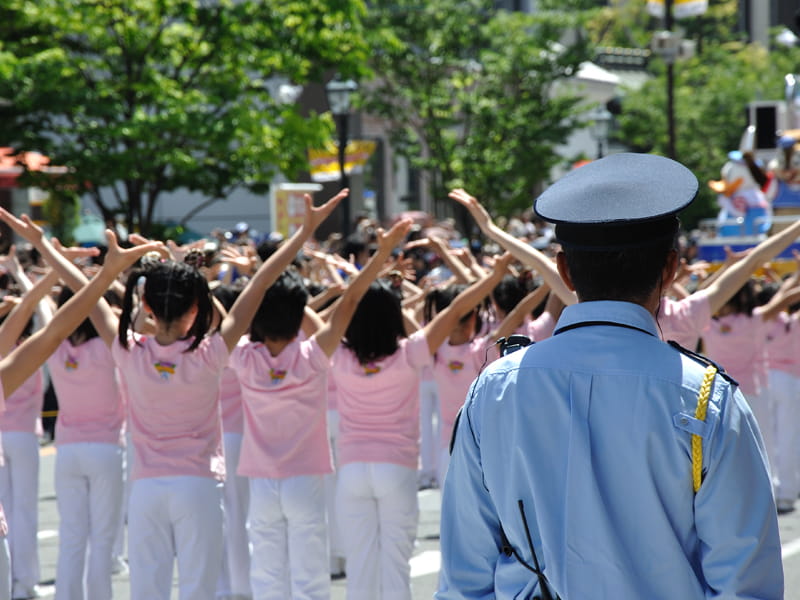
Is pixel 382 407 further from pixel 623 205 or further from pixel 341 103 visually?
pixel 341 103

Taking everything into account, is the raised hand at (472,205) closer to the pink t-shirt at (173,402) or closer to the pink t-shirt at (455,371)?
the pink t-shirt at (173,402)

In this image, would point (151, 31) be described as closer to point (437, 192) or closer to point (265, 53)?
point (265, 53)

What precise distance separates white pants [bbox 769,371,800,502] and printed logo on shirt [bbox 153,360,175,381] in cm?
688

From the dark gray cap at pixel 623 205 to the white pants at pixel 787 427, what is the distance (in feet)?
28.0

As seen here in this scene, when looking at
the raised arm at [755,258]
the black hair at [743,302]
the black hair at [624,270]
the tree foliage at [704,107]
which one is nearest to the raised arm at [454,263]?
the raised arm at [755,258]

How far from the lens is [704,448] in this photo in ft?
7.48

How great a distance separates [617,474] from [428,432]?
9.14m

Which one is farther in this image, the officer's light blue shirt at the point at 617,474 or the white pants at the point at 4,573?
the white pants at the point at 4,573

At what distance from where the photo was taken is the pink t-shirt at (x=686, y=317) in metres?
5.75

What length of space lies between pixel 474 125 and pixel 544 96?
1646mm

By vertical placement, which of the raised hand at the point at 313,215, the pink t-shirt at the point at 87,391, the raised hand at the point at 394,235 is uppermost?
the raised hand at the point at 313,215

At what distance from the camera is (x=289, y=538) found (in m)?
5.79

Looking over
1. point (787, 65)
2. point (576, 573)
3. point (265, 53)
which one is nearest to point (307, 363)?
point (576, 573)

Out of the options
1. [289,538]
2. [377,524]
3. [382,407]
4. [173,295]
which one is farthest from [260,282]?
[377,524]
